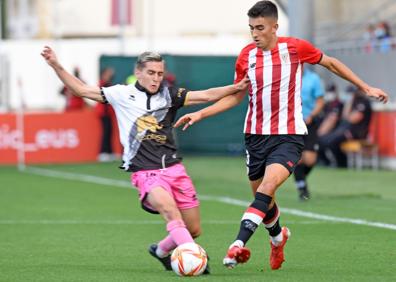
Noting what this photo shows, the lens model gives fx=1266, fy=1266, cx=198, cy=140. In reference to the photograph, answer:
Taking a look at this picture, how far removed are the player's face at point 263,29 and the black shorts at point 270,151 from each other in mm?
804

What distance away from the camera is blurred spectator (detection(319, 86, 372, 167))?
25.2 meters

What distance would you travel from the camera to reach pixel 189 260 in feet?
32.6

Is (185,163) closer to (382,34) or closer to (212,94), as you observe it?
(382,34)

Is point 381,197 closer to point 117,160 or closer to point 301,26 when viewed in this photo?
point 301,26

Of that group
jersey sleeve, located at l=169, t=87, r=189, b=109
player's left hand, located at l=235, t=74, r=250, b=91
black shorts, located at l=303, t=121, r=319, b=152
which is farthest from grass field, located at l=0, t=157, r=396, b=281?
player's left hand, located at l=235, t=74, r=250, b=91

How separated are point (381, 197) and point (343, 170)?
6523mm

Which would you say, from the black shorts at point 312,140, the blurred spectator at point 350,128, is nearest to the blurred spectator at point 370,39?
the blurred spectator at point 350,128

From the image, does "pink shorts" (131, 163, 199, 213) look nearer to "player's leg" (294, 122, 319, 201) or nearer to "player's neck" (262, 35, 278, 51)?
"player's neck" (262, 35, 278, 51)

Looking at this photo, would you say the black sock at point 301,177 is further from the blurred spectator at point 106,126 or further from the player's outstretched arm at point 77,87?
the blurred spectator at point 106,126

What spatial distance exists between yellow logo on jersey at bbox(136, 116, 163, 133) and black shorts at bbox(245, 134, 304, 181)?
2.74 feet

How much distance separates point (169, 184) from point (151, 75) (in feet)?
2.98

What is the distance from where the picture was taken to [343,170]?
2531 centimetres

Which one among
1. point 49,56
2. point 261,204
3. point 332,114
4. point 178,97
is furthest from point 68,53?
point 261,204

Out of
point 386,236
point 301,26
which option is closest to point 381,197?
point 301,26
